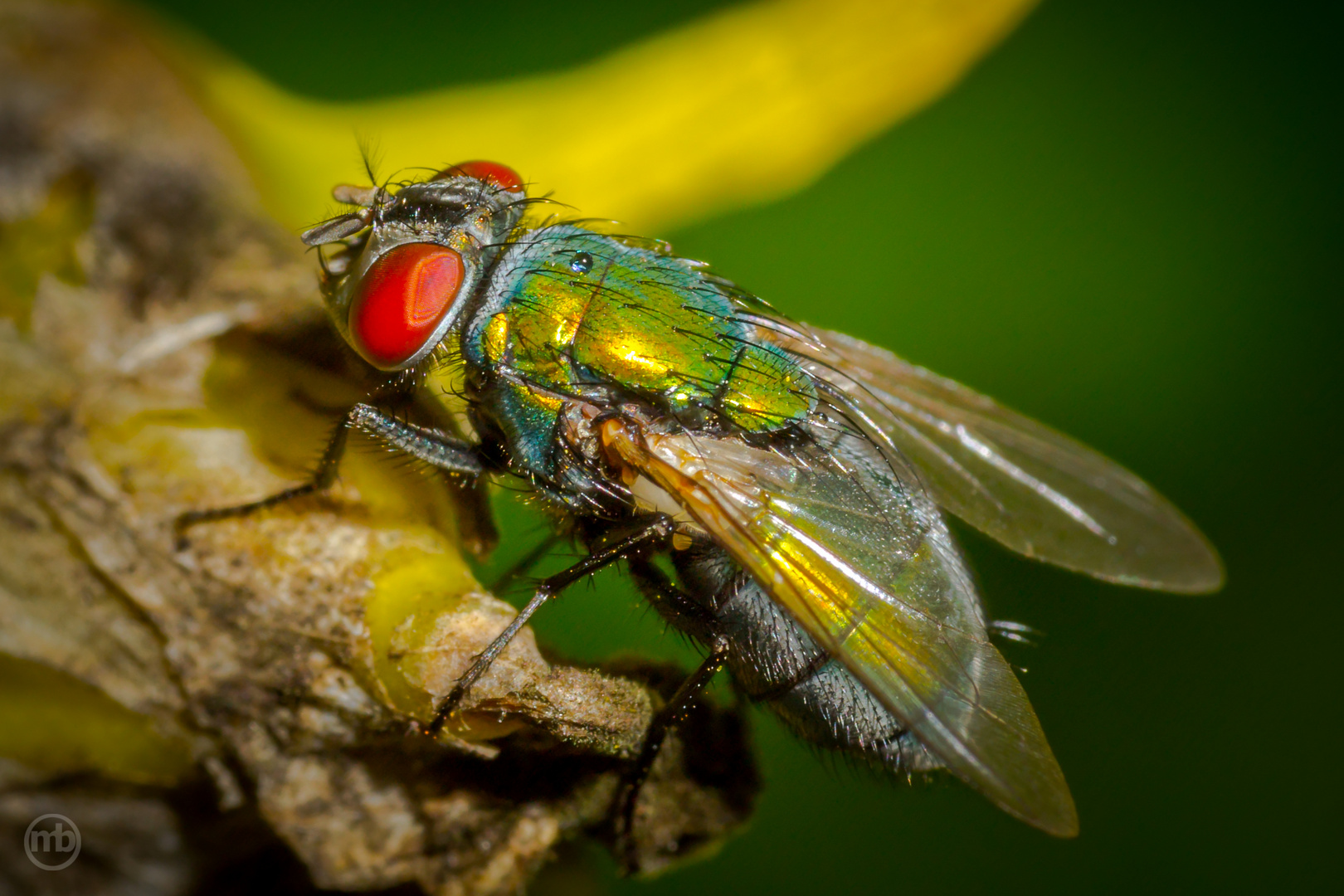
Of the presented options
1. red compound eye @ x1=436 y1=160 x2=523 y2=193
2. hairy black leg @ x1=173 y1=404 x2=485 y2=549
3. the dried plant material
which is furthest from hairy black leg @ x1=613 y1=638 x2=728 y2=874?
red compound eye @ x1=436 y1=160 x2=523 y2=193

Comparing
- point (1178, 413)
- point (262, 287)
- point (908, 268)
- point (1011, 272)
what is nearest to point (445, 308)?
point (262, 287)

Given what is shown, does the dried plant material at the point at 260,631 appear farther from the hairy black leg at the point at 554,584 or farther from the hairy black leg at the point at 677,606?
the hairy black leg at the point at 677,606

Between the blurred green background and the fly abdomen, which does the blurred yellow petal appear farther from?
the fly abdomen

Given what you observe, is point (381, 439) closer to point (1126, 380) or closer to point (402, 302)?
point (402, 302)

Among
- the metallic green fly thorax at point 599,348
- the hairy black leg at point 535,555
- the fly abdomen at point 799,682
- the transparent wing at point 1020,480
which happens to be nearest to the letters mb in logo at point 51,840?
the hairy black leg at point 535,555

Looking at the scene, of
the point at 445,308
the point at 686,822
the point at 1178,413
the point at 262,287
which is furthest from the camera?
the point at 1178,413

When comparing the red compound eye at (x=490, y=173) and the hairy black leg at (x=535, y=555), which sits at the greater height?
the red compound eye at (x=490, y=173)

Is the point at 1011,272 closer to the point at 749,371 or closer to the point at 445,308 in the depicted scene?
the point at 749,371
